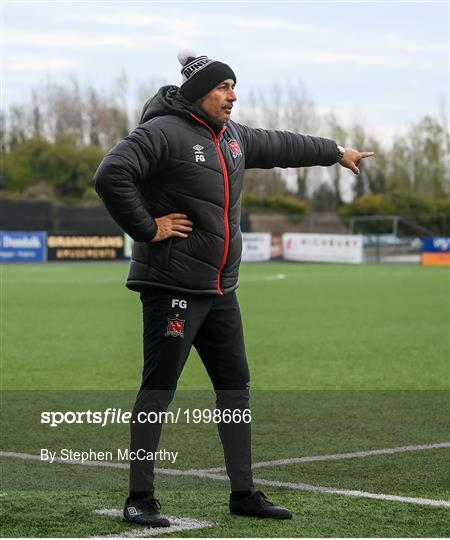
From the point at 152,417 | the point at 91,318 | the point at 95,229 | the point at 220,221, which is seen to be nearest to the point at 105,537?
the point at 152,417

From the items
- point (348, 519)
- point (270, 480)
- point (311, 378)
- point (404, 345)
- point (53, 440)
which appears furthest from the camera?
point (404, 345)

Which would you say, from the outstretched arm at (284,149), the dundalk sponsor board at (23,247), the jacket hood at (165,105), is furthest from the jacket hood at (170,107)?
the dundalk sponsor board at (23,247)

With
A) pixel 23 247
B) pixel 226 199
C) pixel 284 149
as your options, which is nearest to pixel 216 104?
pixel 226 199

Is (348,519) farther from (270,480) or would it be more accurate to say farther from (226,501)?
(270,480)

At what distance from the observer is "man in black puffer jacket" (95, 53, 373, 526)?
558 centimetres

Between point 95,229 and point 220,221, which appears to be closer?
point 220,221

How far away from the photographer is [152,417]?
18.7 ft

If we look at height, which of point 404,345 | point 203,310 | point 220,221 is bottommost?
point 404,345

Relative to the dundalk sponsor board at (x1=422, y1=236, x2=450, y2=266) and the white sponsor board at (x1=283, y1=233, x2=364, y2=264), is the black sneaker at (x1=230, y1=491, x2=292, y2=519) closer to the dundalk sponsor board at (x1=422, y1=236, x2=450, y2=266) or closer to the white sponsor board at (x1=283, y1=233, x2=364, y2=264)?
the white sponsor board at (x1=283, y1=233, x2=364, y2=264)

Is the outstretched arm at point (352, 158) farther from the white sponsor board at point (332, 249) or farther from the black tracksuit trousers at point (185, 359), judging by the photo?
the white sponsor board at point (332, 249)

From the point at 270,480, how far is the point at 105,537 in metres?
1.68

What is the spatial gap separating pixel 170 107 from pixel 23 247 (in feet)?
142

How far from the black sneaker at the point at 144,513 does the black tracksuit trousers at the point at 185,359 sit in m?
0.06

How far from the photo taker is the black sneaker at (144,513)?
5.48m
